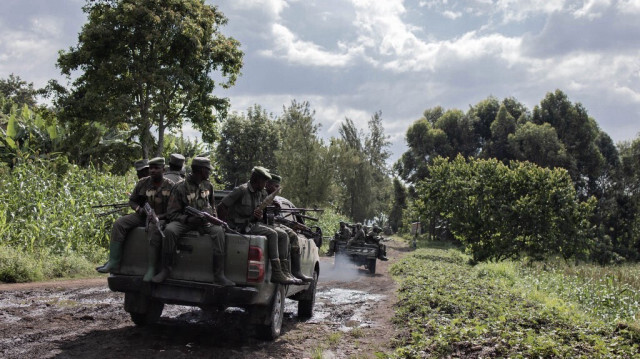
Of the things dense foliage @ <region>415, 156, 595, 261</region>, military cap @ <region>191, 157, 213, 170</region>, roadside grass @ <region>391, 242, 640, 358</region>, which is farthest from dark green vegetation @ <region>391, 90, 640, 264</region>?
military cap @ <region>191, 157, 213, 170</region>

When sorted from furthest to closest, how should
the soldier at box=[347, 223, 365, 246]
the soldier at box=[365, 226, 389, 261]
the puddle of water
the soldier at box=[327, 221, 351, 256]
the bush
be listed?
the soldier at box=[365, 226, 389, 261] → the soldier at box=[327, 221, 351, 256] → the soldier at box=[347, 223, 365, 246] → the bush → the puddle of water

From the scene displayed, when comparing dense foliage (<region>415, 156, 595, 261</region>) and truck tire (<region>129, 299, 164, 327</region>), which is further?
dense foliage (<region>415, 156, 595, 261</region>)

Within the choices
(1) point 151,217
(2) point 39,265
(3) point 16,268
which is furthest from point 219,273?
(2) point 39,265

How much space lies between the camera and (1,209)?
42.8 ft

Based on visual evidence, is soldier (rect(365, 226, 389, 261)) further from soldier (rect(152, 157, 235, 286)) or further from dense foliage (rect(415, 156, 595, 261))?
soldier (rect(152, 157, 235, 286))

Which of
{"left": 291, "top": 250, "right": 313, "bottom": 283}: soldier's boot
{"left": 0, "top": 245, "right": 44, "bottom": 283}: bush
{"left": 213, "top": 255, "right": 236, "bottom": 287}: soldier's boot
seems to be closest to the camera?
{"left": 213, "top": 255, "right": 236, "bottom": 287}: soldier's boot

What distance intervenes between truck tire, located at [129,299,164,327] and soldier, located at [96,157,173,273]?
0.85 m

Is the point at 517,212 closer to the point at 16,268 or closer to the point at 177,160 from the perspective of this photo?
the point at 16,268

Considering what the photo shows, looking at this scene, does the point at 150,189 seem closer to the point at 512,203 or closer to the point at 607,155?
the point at 512,203

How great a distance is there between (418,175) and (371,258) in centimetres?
4078

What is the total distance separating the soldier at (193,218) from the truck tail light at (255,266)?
0.26 meters

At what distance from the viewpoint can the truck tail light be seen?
6414 mm

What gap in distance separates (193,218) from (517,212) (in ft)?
75.4

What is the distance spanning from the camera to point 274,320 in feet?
23.2
